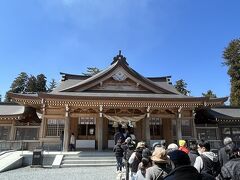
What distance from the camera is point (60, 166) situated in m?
12.6

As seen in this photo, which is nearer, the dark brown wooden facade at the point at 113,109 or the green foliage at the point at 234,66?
the dark brown wooden facade at the point at 113,109

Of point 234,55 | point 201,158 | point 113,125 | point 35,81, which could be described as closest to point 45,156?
point 113,125

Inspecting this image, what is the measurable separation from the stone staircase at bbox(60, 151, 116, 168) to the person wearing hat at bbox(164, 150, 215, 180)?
37.2ft

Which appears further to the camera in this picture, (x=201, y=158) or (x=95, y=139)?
(x=95, y=139)

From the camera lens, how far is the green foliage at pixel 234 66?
1395 inches

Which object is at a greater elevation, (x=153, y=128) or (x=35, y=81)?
(x=35, y=81)

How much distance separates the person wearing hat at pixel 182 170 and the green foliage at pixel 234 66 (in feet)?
121

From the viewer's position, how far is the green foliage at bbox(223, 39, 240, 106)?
3544cm

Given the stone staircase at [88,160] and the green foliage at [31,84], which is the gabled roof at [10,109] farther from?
the green foliage at [31,84]

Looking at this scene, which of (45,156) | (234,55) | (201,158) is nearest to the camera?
(201,158)

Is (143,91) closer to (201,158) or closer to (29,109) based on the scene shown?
(29,109)

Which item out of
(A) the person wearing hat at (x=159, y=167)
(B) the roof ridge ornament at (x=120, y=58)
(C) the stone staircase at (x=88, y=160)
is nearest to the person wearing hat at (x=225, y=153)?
(A) the person wearing hat at (x=159, y=167)

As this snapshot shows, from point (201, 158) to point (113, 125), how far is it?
13940 millimetres

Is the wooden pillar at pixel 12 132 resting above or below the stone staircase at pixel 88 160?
above
